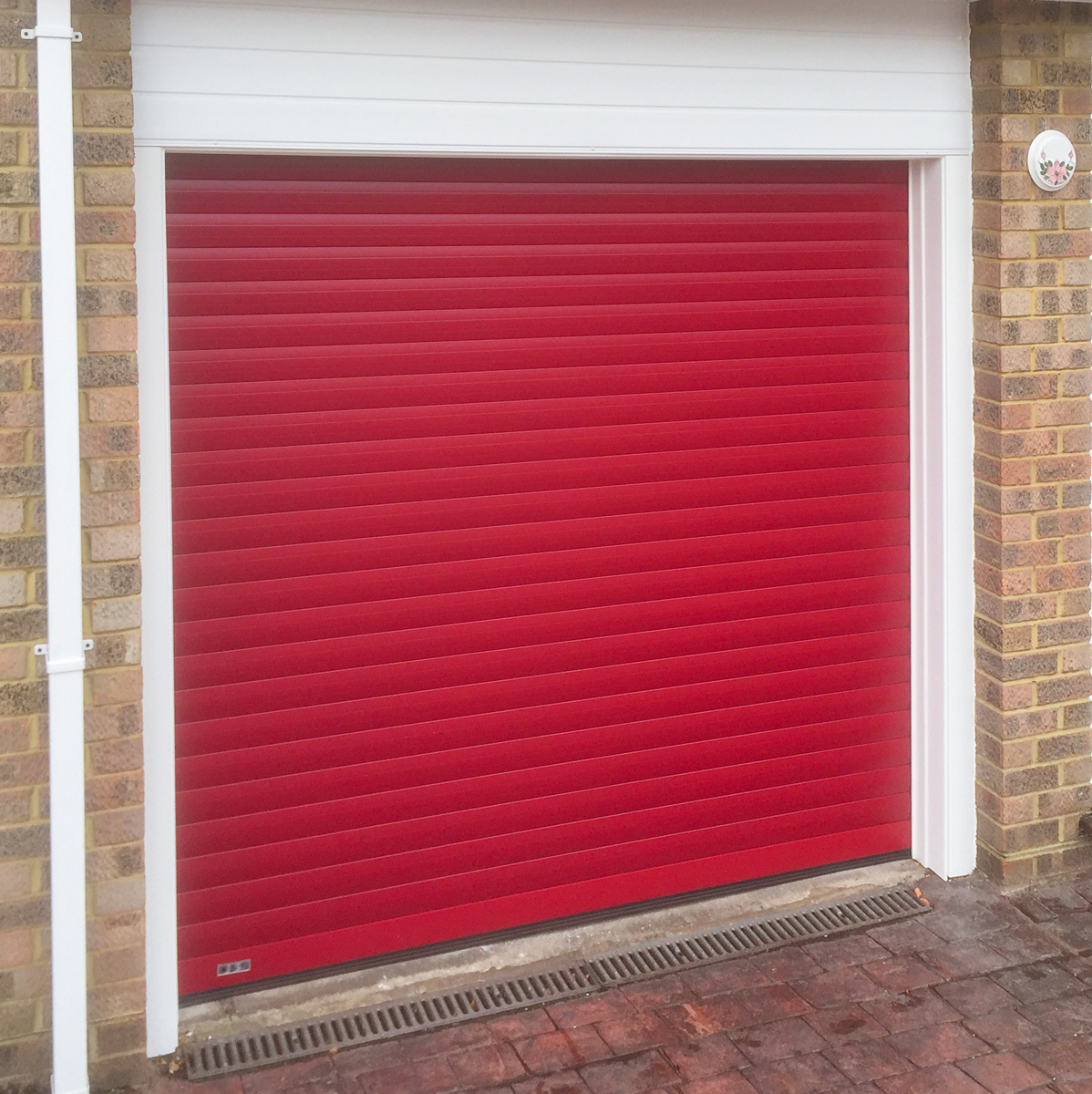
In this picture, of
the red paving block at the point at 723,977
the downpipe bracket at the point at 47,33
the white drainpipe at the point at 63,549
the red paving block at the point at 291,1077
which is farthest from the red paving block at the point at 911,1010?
the downpipe bracket at the point at 47,33

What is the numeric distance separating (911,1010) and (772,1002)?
1.49ft

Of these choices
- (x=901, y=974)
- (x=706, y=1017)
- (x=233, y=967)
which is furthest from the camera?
(x=901, y=974)

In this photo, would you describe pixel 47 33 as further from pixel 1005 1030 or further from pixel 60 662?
pixel 1005 1030

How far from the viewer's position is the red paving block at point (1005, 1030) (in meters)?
4.58

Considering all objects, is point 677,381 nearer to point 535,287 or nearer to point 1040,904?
point 535,287

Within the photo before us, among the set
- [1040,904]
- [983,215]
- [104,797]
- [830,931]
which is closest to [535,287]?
[983,215]

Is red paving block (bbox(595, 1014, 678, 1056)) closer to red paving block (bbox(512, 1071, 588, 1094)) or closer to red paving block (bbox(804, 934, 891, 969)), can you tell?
red paving block (bbox(512, 1071, 588, 1094))

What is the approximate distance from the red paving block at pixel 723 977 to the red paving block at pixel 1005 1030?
2.35ft

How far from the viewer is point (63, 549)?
4.13 metres

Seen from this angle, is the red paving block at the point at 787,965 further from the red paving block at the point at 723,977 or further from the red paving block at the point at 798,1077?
the red paving block at the point at 798,1077

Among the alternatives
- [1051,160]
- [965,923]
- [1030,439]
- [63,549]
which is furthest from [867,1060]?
[1051,160]

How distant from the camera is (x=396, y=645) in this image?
4977 millimetres

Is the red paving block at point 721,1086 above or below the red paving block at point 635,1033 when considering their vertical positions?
below

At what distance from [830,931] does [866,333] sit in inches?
88.7
